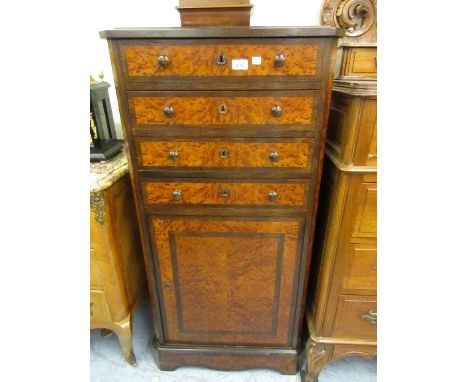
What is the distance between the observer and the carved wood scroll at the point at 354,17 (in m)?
1.05

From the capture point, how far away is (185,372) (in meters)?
1.28

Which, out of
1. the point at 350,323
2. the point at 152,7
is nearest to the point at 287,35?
the point at 152,7

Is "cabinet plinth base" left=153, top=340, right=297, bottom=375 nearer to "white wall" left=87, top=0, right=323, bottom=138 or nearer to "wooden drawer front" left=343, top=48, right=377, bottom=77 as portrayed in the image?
"wooden drawer front" left=343, top=48, right=377, bottom=77

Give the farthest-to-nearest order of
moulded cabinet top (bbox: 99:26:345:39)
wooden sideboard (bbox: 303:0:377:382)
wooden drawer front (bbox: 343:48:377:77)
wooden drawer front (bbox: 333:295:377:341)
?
wooden drawer front (bbox: 333:295:377:341), wooden drawer front (bbox: 343:48:377:77), wooden sideboard (bbox: 303:0:377:382), moulded cabinet top (bbox: 99:26:345:39)

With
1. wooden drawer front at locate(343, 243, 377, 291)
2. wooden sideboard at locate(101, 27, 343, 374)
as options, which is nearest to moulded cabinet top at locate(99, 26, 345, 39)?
wooden sideboard at locate(101, 27, 343, 374)

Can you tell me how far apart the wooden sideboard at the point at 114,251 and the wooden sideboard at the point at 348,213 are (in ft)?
2.51

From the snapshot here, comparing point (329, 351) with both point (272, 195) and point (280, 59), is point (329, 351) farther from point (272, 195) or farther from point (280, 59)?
point (280, 59)

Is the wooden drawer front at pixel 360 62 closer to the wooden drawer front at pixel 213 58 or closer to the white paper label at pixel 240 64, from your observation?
the wooden drawer front at pixel 213 58

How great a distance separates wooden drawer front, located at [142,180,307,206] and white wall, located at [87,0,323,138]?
0.73m

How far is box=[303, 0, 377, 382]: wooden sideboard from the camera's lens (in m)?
0.87

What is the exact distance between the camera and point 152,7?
1.21 meters

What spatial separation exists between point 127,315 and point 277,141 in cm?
96
